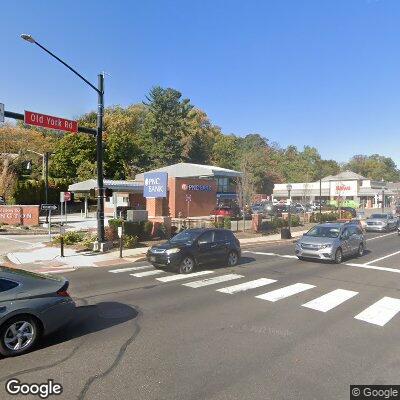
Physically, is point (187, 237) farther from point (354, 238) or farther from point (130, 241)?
point (354, 238)

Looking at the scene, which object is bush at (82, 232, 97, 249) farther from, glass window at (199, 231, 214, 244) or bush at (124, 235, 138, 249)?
glass window at (199, 231, 214, 244)

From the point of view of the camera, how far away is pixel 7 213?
32.6 m

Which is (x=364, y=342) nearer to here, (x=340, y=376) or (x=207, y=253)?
(x=340, y=376)

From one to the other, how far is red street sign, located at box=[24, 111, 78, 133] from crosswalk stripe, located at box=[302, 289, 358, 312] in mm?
12241

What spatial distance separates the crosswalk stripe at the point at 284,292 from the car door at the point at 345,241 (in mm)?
5631

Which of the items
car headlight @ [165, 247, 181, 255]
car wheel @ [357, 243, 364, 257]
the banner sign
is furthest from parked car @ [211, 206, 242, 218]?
car headlight @ [165, 247, 181, 255]

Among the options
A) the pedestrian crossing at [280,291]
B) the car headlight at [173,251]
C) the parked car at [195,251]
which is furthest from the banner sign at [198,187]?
the car headlight at [173,251]

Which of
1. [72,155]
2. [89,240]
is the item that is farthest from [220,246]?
[72,155]

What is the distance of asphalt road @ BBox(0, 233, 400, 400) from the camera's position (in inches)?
211

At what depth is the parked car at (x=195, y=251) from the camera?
14.0 meters

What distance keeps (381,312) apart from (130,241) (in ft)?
45.1

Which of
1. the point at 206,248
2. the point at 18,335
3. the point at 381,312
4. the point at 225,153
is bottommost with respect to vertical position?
the point at 381,312

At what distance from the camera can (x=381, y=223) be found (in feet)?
113

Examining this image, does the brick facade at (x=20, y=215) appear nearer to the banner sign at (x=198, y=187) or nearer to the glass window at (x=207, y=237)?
the banner sign at (x=198, y=187)
